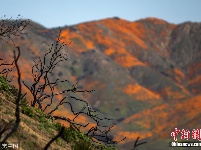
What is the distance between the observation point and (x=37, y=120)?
9.88 metres

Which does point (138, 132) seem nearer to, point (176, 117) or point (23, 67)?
point (176, 117)

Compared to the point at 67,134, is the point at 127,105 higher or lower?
higher

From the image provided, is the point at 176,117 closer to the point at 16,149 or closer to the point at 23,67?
the point at 23,67

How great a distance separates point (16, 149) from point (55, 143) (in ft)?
6.75

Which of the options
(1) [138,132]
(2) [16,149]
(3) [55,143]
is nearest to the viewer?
(2) [16,149]

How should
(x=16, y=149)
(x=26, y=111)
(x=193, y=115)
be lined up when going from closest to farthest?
(x=16, y=149)
(x=26, y=111)
(x=193, y=115)

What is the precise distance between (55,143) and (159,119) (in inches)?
6298

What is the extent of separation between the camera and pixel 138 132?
162 metres

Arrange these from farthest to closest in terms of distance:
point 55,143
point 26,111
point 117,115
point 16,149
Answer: point 117,115
point 26,111
point 55,143
point 16,149

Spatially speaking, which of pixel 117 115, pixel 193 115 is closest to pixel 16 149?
pixel 193 115

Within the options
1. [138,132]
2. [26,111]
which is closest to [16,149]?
[26,111]

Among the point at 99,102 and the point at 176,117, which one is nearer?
the point at 176,117

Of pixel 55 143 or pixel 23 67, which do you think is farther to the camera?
pixel 23 67

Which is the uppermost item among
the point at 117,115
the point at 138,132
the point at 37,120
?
the point at 117,115
